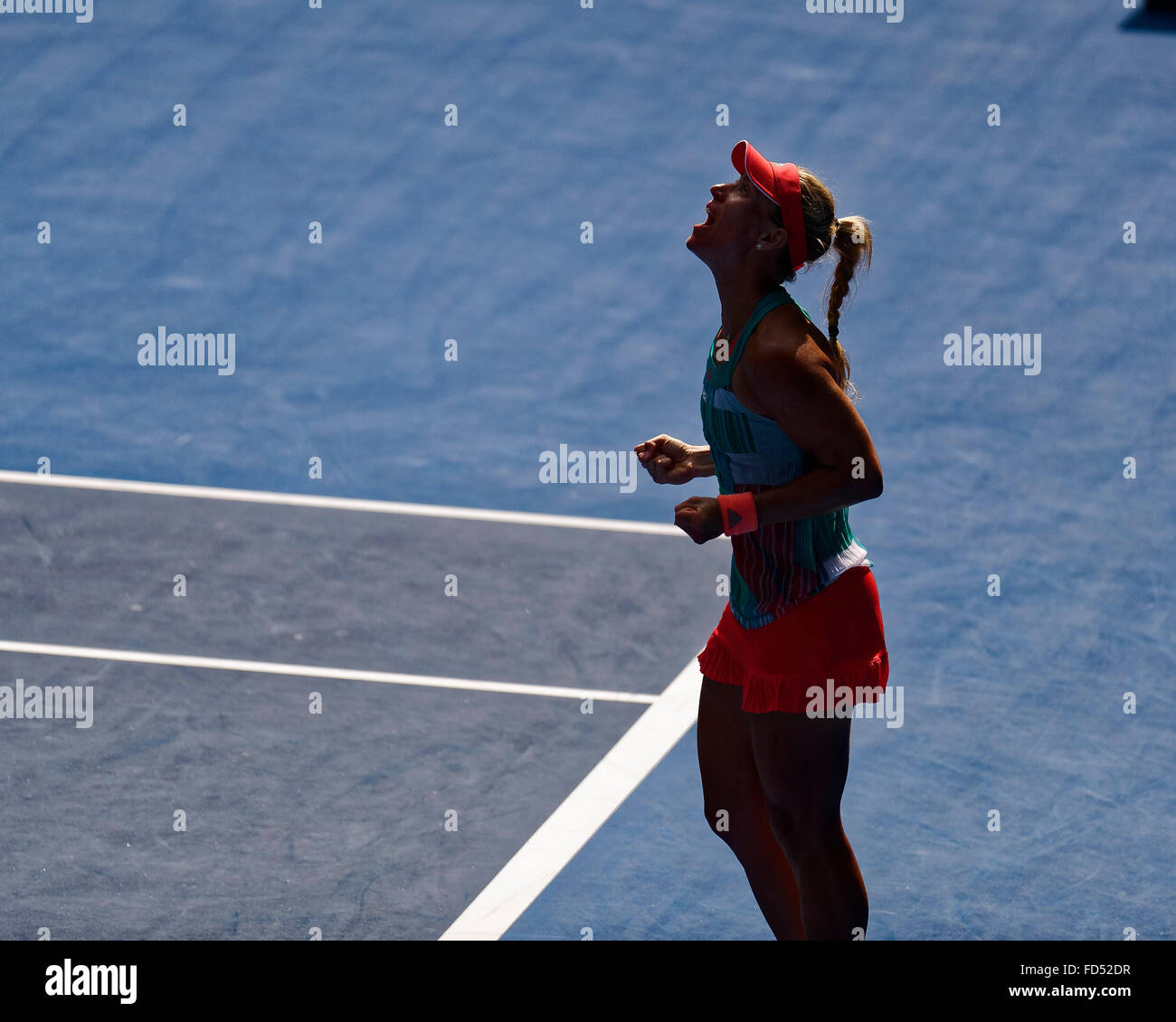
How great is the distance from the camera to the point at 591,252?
1174 cm

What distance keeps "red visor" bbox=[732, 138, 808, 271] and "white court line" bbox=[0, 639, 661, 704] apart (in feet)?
10.1

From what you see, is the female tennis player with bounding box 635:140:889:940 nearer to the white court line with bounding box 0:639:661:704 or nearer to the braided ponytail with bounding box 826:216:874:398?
the braided ponytail with bounding box 826:216:874:398

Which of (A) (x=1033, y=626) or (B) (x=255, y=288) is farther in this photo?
(B) (x=255, y=288)

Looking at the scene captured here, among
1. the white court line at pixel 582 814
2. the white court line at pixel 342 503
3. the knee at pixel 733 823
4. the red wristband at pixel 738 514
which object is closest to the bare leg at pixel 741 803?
the knee at pixel 733 823

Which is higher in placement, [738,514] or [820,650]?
[738,514]

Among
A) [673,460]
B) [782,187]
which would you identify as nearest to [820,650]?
[673,460]

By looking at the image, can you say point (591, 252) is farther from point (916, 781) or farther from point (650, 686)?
point (916, 781)

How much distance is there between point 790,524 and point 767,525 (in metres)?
0.06

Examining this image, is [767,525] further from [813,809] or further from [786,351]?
[813,809]

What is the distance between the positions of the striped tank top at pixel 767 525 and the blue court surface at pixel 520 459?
5.43ft

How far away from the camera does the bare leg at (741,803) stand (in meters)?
4.96

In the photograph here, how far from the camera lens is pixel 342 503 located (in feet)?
29.9
